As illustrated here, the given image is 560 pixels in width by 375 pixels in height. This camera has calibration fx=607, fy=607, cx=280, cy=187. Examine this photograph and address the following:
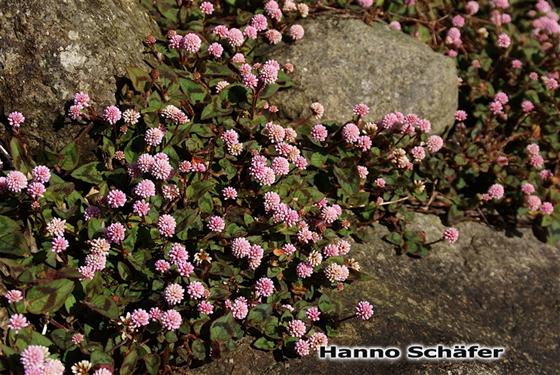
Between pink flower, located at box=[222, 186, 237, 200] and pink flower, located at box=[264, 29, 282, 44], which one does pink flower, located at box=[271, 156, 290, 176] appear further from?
pink flower, located at box=[264, 29, 282, 44]

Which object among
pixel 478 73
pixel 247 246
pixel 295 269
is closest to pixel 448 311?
pixel 295 269

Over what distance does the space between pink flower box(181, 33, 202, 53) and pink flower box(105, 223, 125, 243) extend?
1.61 meters

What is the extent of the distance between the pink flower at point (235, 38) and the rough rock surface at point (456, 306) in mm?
1852

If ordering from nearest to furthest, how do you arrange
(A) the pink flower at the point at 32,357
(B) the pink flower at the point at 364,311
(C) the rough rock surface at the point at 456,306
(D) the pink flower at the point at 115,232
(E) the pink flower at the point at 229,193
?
(A) the pink flower at the point at 32,357 → (D) the pink flower at the point at 115,232 → (C) the rough rock surface at the point at 456,306 → (B) the pink flower at the point at 364,311 → (E) the pink flower at the point at 229,193

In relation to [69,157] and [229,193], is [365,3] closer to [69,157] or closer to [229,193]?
[229,193]

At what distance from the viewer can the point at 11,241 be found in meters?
3.60

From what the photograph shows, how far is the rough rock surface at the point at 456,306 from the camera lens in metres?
3.77

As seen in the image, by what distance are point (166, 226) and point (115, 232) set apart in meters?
0.31

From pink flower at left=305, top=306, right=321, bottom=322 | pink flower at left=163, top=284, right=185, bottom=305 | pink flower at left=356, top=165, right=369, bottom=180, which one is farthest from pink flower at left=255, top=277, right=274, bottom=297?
pink flower at left=356, top=165, right=369, bottom=180

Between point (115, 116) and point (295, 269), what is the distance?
5.20ft

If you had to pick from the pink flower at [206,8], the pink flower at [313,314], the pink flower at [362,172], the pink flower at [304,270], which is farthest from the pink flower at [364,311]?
the pink flower at [206,8]

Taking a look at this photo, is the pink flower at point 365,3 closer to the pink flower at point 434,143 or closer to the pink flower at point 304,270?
the pink flower at point 434,143

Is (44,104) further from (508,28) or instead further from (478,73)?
(508,28)

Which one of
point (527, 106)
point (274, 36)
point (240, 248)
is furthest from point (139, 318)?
point (527, 106)
